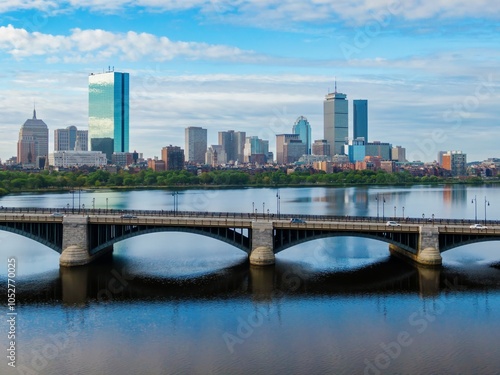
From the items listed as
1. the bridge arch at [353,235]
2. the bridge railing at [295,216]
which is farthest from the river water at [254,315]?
the bridge railing at [295,216]

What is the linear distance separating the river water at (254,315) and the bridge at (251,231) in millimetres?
2134

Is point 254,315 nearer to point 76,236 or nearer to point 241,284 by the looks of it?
point 241,284

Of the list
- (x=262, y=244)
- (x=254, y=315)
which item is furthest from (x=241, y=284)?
(x=254, y=315)

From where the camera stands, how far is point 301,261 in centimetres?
6900

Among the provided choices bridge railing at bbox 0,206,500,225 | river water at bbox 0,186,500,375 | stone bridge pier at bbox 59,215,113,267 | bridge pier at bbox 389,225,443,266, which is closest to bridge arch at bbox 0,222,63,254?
stone bridge pier at bbox 59,215,113,267

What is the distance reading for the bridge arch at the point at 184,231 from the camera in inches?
2591

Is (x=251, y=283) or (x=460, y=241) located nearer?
(x=251, y=283)

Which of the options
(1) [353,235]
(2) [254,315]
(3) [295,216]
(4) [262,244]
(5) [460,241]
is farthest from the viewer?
(3) [295,216]

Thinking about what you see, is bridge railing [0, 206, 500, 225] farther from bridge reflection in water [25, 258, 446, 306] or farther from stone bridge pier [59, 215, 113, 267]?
stone bridge pier [59, 215, 113, 267]

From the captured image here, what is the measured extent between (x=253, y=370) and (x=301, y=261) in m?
31.8

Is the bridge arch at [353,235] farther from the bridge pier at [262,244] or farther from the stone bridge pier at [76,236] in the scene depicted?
the stone bridge pier at [76,236]

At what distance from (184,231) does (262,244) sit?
858cm

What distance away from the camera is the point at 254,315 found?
4869 cm

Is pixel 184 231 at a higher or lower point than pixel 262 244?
higher
